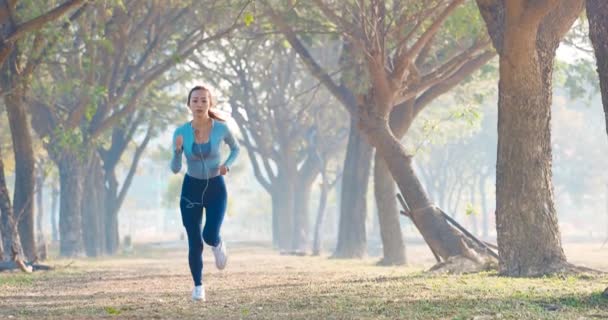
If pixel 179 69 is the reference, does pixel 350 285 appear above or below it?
below

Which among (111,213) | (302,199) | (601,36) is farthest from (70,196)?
(601,36)

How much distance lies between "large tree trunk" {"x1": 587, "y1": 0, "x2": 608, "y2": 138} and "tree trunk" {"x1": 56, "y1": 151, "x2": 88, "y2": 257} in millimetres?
23816

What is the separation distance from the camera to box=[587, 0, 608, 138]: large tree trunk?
9.56 m

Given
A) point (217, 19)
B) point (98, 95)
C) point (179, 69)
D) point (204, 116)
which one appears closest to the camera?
point (204, 116)

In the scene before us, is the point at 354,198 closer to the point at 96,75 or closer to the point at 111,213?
the point at 96,75

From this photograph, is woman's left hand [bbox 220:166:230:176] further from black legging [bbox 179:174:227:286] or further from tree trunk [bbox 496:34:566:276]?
tree trunk [bbox 496:34:566:276]

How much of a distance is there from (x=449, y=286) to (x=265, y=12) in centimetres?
1071

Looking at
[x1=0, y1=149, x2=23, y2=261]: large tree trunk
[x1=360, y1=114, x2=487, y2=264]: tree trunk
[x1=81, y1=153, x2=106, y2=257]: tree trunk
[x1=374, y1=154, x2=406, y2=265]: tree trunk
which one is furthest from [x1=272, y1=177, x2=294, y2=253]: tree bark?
[x1=0, y1=149, x2=23, y2=261]: large tree trunk

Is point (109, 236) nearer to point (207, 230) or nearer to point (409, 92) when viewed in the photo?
point (409, 92)

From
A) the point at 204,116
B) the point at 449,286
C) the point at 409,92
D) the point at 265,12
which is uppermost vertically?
the point at 265,12

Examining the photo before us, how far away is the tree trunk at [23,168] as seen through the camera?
68.8 ft

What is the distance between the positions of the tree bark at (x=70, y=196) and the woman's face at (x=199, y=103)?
2222 cm

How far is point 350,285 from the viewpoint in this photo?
13.4 meters

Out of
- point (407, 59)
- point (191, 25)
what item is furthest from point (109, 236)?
point (407, 59)
